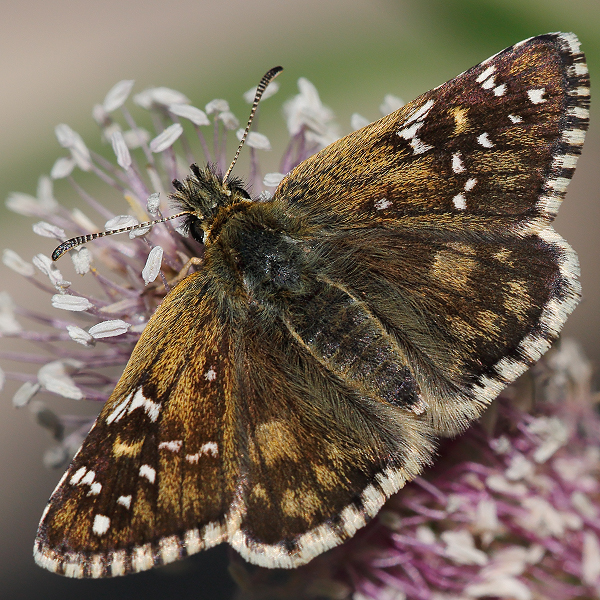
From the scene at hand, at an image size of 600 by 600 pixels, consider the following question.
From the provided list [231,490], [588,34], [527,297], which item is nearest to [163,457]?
[231,490]

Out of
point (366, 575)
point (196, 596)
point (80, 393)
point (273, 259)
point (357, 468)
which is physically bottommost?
point (196, 596)

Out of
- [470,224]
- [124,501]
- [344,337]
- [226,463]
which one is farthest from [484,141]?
[124,501]

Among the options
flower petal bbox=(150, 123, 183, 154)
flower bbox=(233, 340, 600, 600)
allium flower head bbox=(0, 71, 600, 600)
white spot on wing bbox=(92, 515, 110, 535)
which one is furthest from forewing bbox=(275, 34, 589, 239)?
white spot on wing bbox=(92, 515, 110, 535)

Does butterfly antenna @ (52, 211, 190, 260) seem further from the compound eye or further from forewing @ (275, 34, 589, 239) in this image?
forewing @ (275, 34, 589, 239)

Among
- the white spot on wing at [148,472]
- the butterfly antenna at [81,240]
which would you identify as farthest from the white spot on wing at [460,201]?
the white spot on wing at [148,472]

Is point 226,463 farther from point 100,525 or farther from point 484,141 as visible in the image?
point 484,141

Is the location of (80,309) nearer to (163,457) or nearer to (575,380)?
(163,457)

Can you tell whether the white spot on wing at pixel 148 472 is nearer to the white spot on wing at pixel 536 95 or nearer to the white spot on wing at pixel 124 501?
the white spot on wing at pixel 124 501
